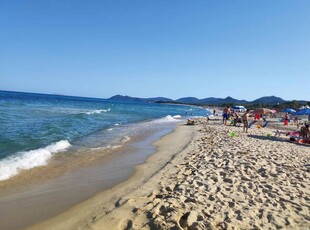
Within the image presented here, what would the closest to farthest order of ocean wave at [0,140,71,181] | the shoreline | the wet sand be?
the shoreline → the wet sand → ocean wave at [0,140,71,181]

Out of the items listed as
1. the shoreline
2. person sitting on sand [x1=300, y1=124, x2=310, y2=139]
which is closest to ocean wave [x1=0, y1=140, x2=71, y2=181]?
the shoreline

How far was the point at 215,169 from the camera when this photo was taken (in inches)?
328

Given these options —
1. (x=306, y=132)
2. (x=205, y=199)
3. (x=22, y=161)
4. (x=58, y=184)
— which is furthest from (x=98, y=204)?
(x=306, y=132)

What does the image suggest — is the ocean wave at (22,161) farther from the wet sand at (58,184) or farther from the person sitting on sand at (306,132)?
the person sitting on sand at (306,132)

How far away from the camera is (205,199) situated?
590cm

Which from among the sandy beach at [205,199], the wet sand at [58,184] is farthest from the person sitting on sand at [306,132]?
the wet sand at [58,184]

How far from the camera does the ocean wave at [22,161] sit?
8382 mm

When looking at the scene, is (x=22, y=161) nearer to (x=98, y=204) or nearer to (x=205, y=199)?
(x=98, y=204)

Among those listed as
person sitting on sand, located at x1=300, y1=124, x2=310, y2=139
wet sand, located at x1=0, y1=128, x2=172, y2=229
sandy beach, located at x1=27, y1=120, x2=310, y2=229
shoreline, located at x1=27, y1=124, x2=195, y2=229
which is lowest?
wet sand, located at x1=0, y1=128, x2=172, y2=229

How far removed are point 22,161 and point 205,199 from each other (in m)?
6.43

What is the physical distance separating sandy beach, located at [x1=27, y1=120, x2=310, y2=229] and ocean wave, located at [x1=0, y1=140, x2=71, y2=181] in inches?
128

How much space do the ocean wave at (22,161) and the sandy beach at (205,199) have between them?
128 inches

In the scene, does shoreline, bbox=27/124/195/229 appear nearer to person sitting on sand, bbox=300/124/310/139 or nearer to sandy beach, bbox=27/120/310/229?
sandy beach, bbox=27/120/310/229

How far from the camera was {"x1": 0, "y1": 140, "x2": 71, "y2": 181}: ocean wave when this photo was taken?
838cm
